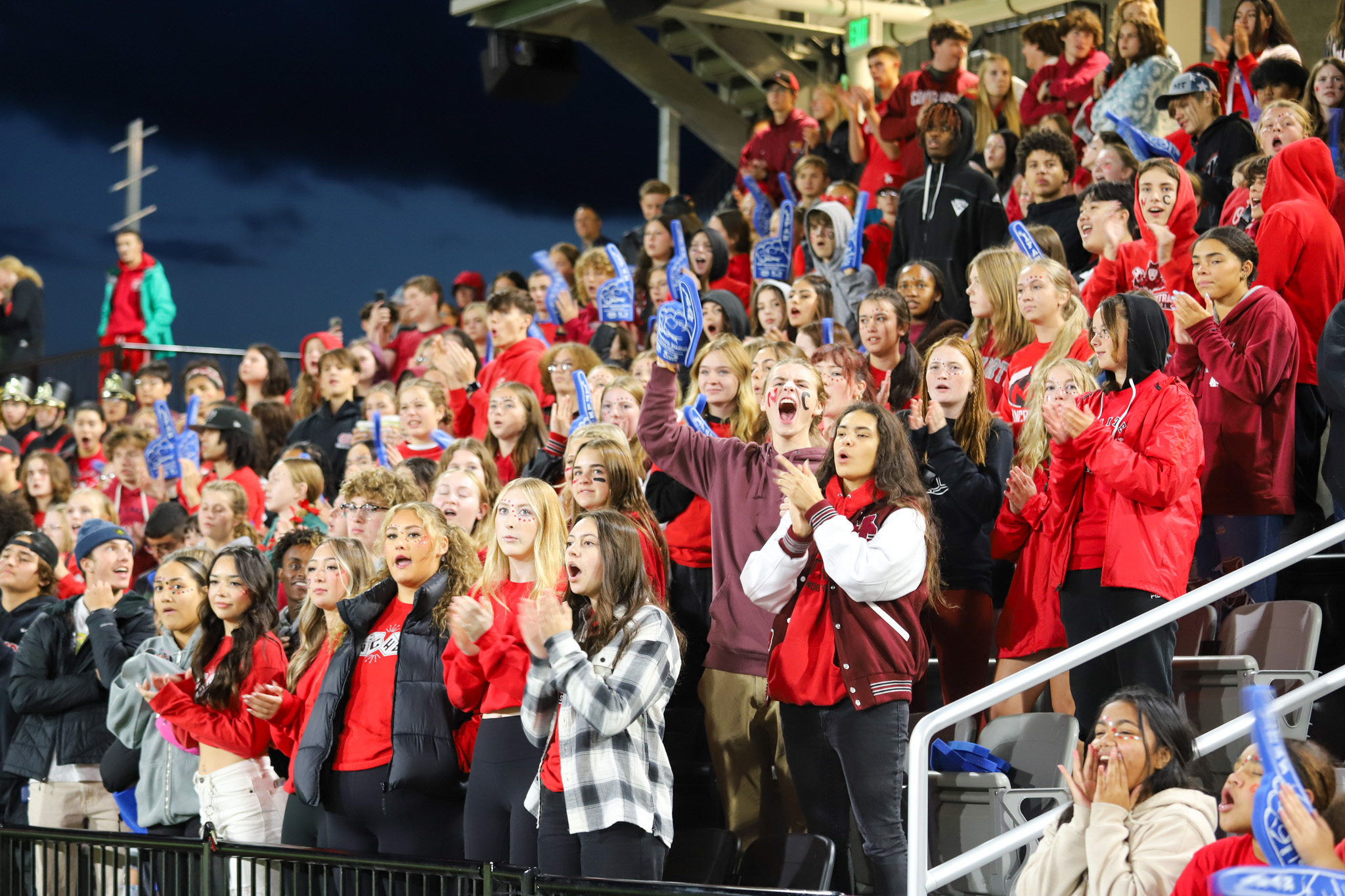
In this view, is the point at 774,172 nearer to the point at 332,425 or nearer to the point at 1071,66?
the point at 1071,66

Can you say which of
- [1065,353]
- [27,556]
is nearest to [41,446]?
[27,556]

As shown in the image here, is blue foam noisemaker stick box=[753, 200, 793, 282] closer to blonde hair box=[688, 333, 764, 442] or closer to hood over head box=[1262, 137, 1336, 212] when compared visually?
blonde hair box=[688, 333, 764, 442]

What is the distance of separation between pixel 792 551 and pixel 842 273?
425 cm

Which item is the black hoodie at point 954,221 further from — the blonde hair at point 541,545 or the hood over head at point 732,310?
the blonde hair at point 541,545

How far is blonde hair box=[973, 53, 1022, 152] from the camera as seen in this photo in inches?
376

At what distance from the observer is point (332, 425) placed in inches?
356

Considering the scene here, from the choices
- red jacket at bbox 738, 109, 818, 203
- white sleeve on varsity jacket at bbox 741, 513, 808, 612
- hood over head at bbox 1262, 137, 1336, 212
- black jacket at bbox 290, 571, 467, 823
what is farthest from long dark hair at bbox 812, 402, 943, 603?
red jacket at bbox 738, 109, 818, 203

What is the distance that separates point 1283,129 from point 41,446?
919 centimetres

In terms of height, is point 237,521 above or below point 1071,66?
below

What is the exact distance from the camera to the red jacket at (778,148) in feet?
37.0

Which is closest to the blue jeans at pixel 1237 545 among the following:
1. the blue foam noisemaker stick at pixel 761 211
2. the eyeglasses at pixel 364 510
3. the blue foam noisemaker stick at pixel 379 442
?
the eyeglasses at pixel 364 510

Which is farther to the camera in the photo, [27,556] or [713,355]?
[27,556]

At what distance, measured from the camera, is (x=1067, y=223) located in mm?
7500

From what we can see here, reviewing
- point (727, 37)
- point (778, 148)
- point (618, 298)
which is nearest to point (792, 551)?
point (618, 298)
